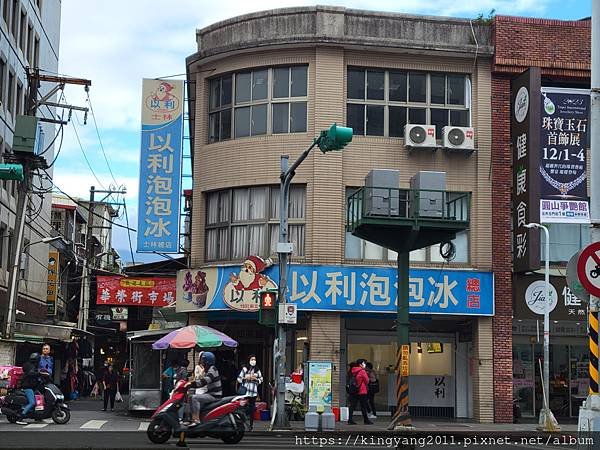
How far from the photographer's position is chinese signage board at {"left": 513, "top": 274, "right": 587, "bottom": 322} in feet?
94.0

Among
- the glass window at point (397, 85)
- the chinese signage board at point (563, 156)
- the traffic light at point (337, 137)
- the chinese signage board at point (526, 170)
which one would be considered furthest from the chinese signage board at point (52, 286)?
the traffic light at point (337, 137)

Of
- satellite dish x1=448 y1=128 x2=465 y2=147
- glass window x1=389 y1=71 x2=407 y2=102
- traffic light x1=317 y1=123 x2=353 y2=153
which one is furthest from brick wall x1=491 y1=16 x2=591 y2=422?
traffic light x1=317 y1=123 x2=353 y2=153

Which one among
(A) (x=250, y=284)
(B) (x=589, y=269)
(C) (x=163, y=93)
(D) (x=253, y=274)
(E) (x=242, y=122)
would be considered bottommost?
(B) (x=589, y=269)

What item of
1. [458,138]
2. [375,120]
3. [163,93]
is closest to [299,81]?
[375,120]

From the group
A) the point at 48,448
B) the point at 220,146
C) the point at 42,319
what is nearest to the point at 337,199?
the point at 220,146

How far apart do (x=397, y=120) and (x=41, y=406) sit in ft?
46.5

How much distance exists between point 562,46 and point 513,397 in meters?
11.6

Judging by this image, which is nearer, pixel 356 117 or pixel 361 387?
pixel 361 387

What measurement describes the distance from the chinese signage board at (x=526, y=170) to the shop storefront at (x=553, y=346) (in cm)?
127

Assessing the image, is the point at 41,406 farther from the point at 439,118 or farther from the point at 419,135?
the point at 439,118

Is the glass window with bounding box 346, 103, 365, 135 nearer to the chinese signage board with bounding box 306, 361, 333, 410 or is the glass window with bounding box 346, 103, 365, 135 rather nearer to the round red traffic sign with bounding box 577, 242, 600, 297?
the chinese signage board with bounding box 306, 361, 333, 410

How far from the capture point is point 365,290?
27891 millimetres

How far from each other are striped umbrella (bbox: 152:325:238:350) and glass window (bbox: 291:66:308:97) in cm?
837

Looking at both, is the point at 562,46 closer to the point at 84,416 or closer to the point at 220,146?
the point at 220,146
